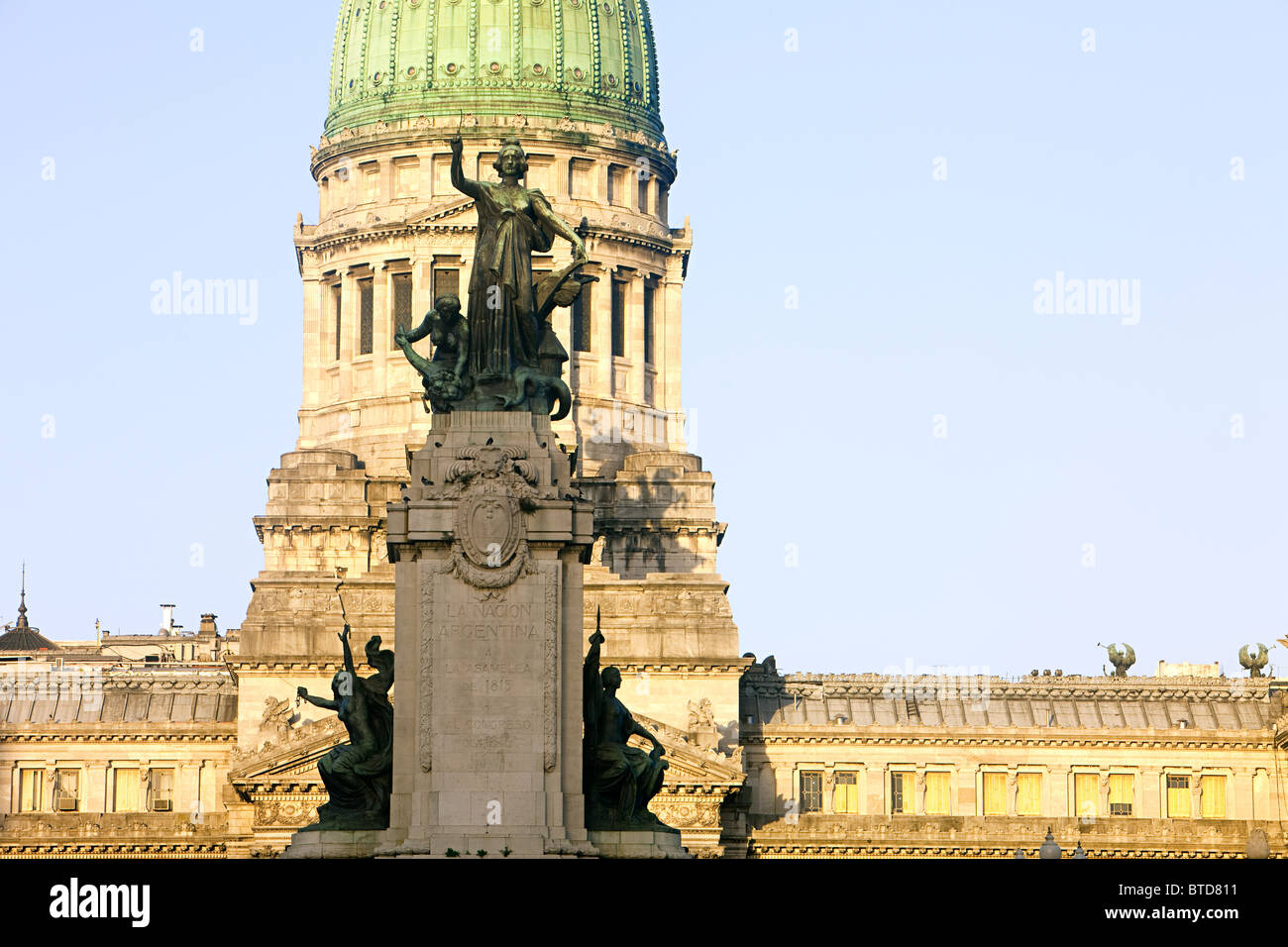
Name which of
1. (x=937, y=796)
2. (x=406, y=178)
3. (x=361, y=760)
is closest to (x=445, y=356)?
(x=361, y=760)

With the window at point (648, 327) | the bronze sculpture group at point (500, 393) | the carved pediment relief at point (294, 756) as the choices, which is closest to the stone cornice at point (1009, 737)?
the carved pediment relief at point (294, 756)

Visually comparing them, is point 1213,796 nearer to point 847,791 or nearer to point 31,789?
point 847,791

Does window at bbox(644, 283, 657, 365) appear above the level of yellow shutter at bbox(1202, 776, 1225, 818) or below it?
above

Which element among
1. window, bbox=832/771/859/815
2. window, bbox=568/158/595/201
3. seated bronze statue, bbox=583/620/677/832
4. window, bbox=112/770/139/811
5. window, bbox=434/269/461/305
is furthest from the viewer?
window, bbox=568/158/595/201

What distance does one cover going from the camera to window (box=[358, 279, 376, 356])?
18288cm

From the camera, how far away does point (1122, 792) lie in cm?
17275

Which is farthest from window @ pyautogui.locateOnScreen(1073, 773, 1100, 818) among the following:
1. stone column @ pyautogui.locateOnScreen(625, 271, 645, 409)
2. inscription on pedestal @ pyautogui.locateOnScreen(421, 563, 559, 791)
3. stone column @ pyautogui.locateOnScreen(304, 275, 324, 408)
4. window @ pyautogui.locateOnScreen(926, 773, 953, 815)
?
inscription on pedestal @ pyautogui.locateOnScreen(421, 563, 559, 791)

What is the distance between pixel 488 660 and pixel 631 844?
5.13 meters

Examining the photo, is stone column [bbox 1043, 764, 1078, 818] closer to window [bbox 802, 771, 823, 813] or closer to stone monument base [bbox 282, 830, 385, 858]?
window [bbox 802, 771, 823, 813]

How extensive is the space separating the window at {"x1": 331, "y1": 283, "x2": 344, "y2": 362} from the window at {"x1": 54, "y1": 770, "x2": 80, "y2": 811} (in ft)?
88.4

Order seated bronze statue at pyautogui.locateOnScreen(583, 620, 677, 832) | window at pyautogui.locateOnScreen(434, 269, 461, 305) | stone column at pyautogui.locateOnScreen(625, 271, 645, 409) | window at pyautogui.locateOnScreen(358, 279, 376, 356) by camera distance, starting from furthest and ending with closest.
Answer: window at pyautogui.locateOnScreen(358, 279, 376, 356) < stone column at pyautogui.locateOnScreen(625, 271, 645, 409) < window at pyautogui.locateOnScreen(434, 269, 461, 305) < seated bronze statue at pyautogui.locateOnScreen(583, 620, 677, 832)

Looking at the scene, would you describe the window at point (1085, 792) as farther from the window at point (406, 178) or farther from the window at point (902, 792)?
the window at point (406, 178)
